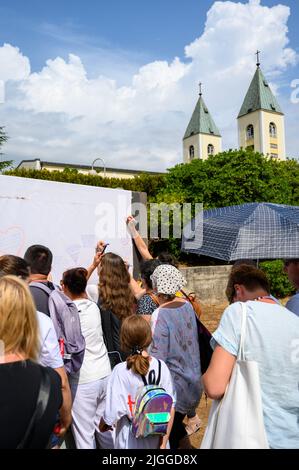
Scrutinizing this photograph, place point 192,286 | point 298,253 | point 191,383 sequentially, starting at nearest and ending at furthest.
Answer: point 191,383, point 298,253, point 192,286

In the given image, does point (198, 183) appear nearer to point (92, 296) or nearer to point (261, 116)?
point (92, 296)

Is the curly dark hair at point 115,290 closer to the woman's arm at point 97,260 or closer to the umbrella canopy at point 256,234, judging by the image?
the woman's arm at point 97,260

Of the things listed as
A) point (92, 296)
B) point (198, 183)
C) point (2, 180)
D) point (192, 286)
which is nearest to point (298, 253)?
point (92, 296)

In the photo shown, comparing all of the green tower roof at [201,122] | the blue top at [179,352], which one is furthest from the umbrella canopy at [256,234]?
the green tower roof at [201,122]

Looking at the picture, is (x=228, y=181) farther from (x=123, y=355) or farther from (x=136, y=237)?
(x=123, y=355)

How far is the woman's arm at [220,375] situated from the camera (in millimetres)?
1931

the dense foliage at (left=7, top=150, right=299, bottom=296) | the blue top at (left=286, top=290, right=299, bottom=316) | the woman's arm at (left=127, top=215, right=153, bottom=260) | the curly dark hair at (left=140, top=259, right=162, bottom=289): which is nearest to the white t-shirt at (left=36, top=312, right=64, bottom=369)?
the curly dark hair at (left=140, top=259, right=162, bottom=289)

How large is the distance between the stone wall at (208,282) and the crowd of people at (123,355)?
6.27 meters

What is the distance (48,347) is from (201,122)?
7617 centimetres

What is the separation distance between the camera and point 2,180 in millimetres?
3865

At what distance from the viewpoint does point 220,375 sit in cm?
194

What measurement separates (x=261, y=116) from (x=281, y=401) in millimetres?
68418

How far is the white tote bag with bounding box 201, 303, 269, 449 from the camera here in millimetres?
1859

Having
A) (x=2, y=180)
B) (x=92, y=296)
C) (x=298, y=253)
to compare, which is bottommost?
(x=92, y=296)
